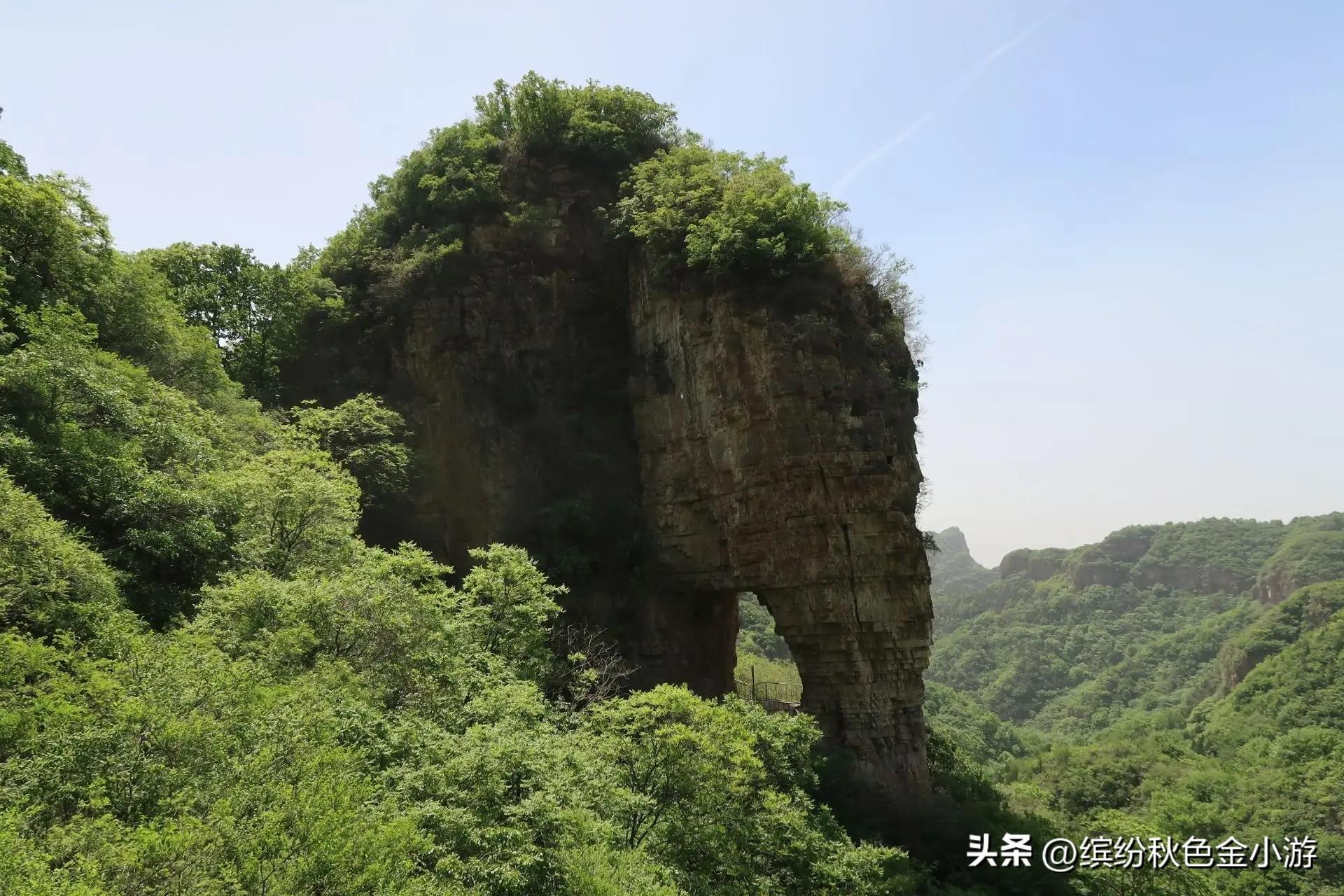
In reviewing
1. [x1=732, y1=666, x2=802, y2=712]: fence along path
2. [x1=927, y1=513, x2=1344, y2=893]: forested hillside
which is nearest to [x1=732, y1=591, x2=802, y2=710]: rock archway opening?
[x1=732, y1=666, x2=802, y2=712]: fence along path

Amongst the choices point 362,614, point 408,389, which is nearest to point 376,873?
point 362,614

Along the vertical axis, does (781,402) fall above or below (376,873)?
above

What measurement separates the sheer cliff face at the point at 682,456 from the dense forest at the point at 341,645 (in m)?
1.41

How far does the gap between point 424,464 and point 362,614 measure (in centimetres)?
1319

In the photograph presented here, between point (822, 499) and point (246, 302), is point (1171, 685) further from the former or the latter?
point (246, 302)

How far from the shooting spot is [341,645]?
40.5 feet

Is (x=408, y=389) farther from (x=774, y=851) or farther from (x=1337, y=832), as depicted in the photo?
(x=1337, y=832)

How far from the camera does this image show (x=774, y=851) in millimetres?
11828

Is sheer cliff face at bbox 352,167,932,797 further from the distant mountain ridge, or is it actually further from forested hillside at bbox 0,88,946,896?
the distant mountain ridge

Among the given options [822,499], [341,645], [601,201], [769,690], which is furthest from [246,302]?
[769,690]

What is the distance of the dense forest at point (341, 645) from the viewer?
25.2ft

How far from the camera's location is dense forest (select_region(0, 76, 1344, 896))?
7691 millimetres

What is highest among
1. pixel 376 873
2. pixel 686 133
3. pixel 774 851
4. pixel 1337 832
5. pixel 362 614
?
pixel 686 133

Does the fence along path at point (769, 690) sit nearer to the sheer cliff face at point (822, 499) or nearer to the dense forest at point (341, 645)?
the dense forest at point (341, 645)
